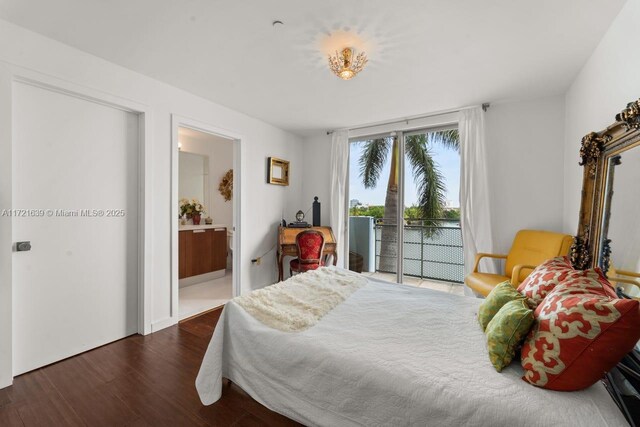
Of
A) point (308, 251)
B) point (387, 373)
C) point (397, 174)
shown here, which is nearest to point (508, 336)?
point (387, 373)

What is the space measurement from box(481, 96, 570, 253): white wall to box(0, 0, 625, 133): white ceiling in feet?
0.77

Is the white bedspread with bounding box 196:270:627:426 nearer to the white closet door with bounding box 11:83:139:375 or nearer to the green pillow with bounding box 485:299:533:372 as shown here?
the green pillow with bounding box 485:299:533:372

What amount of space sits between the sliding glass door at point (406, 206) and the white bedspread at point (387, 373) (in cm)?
215

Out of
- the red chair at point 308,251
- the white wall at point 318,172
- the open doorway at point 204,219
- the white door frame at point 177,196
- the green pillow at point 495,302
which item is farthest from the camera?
the white wall at point 318,172

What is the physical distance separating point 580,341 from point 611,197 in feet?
4.32

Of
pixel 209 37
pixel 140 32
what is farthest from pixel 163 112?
pixel 209 37

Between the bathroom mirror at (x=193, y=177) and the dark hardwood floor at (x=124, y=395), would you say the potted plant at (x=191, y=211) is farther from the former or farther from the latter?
the dark hardwood floor at (x=124, y=395)

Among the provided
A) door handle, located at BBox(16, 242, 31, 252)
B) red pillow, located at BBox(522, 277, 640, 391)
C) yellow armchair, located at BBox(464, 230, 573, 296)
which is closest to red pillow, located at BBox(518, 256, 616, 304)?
red pillow, located at BBox(522, 277, 640, 391)

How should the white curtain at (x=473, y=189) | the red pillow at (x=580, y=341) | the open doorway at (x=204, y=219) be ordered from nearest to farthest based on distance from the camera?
the red pillow at (x=580, y=341) < the white curtain at (x=473, y=189) < the open doorway at (x=204, y=219)

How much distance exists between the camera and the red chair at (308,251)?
3.88 m

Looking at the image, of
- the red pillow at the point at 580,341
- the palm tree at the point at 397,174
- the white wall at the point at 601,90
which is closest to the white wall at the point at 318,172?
the palm tree at the point at 397,174

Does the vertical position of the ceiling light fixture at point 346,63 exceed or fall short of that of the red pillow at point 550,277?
it exceeds it

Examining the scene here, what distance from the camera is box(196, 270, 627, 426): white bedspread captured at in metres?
0.97

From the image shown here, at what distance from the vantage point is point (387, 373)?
1.16 m
